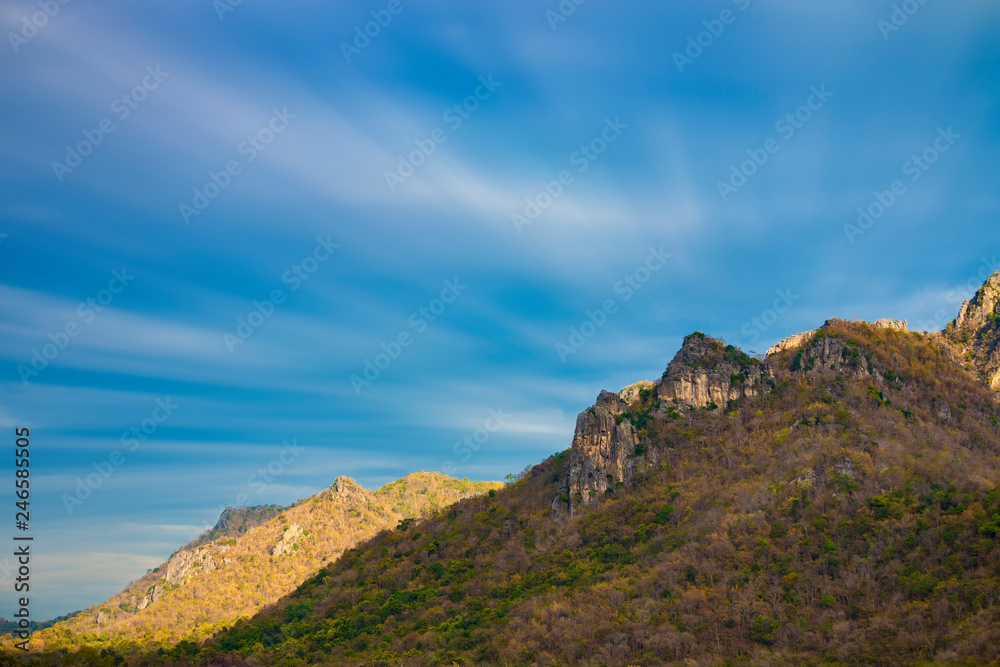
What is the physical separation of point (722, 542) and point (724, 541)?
0.31m

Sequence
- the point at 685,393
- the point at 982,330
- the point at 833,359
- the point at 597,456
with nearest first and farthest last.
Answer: the point at 597,456, the point at 833,359, the point at 685,393, the point at 982,330

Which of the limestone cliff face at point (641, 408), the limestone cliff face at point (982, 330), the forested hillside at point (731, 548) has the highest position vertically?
the limestone cliff face at point (982, 330)

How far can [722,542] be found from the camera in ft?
289


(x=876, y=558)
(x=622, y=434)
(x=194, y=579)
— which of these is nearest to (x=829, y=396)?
(x=622, y=434)

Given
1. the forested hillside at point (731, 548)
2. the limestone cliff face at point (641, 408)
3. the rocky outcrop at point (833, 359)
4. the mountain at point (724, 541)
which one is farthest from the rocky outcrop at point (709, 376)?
the rocky outcrop at point (833, 359)

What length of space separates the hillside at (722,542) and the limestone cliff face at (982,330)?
11.7 metres

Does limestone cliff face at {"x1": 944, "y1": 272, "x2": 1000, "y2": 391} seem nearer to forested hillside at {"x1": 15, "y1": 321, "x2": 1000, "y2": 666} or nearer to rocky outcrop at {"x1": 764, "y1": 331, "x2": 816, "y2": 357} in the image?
forested hillside at {"x1": 15, "y1": 321, "x2": 1000, "y2": 666}

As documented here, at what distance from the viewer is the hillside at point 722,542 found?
69.6 meters

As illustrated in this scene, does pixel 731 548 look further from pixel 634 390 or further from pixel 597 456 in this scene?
pixel 634 390

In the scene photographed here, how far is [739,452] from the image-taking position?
114125 millimetres

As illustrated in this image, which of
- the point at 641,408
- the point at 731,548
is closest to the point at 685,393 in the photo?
the point at 641,408

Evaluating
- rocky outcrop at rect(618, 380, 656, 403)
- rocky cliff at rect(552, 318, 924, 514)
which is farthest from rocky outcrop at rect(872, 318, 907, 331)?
rocky outcrop at rect(618, 380, 656, 403)

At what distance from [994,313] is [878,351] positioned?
158ft

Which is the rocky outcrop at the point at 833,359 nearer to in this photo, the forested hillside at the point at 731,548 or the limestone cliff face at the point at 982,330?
the forested hillside at the point at 731,548
